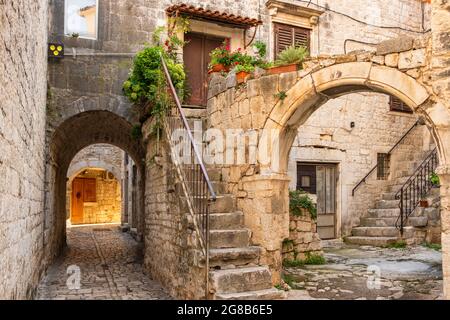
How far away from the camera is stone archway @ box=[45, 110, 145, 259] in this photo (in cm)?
884

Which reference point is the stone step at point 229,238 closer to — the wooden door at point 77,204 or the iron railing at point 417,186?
the iron railing at point 417,186

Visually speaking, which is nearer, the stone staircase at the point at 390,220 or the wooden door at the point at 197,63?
the stone staircase at the point at 390,220

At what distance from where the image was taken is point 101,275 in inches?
344

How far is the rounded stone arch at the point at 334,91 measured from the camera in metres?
4.67

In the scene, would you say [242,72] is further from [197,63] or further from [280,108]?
[197,63]

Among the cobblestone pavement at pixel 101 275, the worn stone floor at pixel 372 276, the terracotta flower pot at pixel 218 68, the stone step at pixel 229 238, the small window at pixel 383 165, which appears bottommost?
the cobblestone pavement at pixel 101 275

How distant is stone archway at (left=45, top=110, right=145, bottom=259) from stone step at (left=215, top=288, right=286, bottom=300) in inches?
199

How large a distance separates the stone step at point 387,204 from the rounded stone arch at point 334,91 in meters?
5.77

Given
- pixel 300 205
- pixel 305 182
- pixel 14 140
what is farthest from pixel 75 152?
pixel 14 140

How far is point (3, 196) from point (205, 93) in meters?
7.06

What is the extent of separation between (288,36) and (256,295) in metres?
7.46

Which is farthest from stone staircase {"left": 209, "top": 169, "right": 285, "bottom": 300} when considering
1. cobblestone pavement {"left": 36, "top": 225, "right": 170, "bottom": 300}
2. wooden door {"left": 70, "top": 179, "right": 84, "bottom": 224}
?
wooden door {"left": 70, "top": 179, "right": 84, "bottom": 224}

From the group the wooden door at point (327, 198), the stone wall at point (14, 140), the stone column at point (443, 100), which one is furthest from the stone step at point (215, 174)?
the wooden door at point (327, 198)

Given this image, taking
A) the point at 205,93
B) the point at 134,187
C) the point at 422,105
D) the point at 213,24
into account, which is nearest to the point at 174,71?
the point at 205,93
